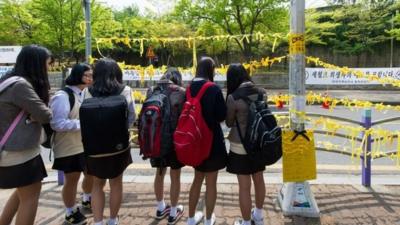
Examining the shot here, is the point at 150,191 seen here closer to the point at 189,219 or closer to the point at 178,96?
the point at 189,219

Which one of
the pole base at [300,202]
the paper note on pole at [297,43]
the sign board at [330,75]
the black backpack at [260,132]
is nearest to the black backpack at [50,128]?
the black backpack at [260,132]

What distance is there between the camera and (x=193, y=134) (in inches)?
142

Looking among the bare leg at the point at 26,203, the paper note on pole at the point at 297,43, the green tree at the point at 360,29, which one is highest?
the green tree at the point at 360,29

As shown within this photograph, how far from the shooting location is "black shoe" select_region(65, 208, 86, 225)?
417 centimetres

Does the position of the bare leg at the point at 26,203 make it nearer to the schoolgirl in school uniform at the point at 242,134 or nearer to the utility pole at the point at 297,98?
the schoolgirl in school uniform at the point at 242,134

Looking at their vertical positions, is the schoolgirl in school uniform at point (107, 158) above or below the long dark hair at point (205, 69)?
below

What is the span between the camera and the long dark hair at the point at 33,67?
3.27 meters

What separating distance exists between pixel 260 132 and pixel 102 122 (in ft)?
4.44

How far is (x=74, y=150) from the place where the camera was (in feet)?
13.1

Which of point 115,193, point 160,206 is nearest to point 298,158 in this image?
point 160,206

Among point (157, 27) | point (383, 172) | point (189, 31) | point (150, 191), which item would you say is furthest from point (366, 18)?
point (150, 191)

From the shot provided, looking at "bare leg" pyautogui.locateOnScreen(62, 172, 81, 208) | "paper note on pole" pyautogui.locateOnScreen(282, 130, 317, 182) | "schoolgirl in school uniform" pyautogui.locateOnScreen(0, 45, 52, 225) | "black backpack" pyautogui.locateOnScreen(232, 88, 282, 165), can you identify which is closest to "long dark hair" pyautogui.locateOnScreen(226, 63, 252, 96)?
"black backpack" pyautogui.locateOnScreen(232, 88, 282, 165)

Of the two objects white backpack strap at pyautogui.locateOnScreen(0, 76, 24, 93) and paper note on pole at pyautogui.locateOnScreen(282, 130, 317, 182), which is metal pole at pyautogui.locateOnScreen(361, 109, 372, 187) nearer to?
paper note on pole at pyautogui.locateOnScreen(282, 130, 317, 182)

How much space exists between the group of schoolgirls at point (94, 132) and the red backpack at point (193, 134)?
0.07 feet
